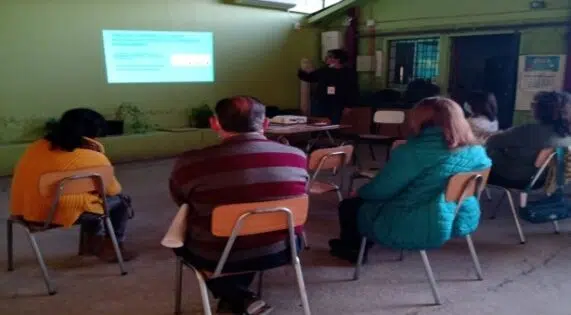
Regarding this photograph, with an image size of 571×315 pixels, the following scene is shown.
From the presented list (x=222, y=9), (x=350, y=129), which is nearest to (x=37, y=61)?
(x=222, y=9)

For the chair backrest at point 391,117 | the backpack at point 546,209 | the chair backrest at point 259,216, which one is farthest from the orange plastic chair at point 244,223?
the chair backrest at point 391,117

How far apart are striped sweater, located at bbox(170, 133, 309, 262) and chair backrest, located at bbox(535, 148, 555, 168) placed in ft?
6.97

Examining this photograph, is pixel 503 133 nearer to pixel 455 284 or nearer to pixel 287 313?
pixel 455 284

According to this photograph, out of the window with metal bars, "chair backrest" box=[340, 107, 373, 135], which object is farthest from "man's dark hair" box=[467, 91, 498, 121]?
the window with metal bars

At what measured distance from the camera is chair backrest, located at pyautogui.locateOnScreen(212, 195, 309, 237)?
5.90 ft

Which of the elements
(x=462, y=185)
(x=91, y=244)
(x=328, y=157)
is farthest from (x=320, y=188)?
(x=91, y=244)

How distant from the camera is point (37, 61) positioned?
5871 millimetres

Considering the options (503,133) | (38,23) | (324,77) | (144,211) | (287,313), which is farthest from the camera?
(324,77)

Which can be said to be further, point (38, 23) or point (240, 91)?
point (240, 91)

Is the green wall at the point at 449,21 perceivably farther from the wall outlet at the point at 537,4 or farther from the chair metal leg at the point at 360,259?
the chair metal leg at the point at 360,259

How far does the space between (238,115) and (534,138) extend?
247 cm

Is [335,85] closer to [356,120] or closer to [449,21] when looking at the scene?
[356,120]

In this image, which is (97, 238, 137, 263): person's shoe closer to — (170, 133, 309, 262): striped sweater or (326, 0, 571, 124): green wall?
(170, 133, 309, 262): striped sweater

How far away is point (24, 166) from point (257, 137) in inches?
58.1
